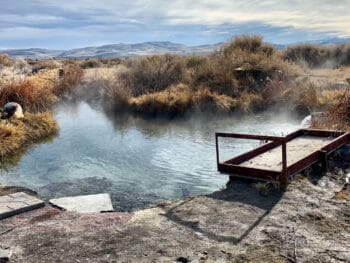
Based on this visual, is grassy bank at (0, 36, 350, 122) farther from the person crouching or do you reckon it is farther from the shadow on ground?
the shadow on ground

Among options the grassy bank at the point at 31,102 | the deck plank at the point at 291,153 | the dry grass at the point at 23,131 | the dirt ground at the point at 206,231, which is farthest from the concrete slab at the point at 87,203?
the dry grass at the point at 23,131

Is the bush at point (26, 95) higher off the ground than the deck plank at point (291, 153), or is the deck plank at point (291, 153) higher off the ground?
the bush at point (26, 95)

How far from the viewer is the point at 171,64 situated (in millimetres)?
21625

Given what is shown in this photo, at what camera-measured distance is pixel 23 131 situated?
44.2 feet

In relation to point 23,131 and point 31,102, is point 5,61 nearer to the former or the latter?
point 31,102

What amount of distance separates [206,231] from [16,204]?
2.84 meters

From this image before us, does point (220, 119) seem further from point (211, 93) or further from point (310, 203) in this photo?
point (310, 203)

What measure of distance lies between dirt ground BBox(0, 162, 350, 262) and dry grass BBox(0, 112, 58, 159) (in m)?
5.80

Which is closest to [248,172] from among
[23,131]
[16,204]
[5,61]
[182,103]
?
[16,204]

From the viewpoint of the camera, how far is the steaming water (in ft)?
28.1

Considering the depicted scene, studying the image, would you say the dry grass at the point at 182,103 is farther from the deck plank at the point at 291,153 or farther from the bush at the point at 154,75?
the deck plank at the point at 291,153

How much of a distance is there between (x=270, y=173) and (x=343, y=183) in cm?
126

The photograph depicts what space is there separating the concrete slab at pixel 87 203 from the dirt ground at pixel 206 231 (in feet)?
1.26

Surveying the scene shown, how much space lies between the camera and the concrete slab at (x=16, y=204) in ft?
21.2
